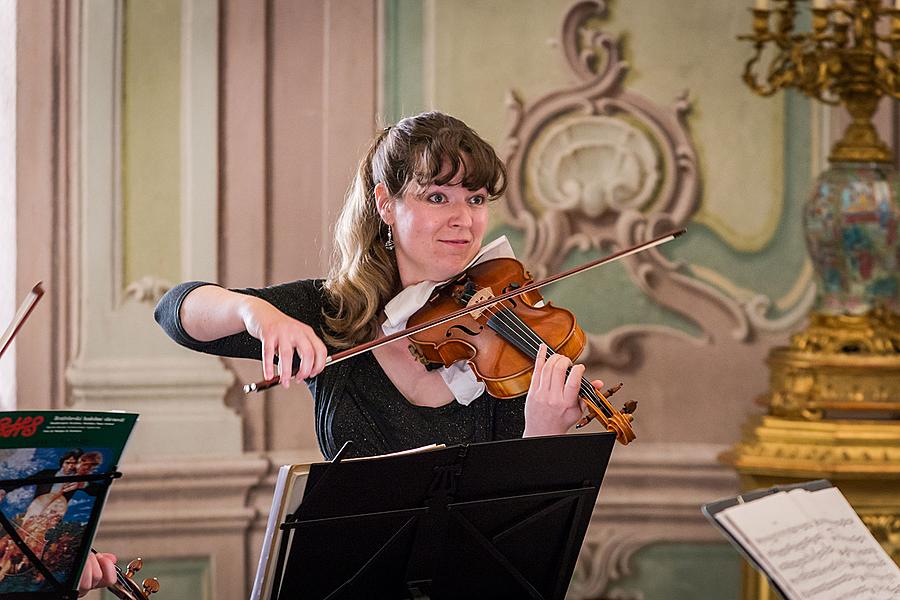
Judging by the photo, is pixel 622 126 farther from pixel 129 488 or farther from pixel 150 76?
pixel 129 488

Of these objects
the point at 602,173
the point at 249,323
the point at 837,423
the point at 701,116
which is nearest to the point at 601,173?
the point at 602,173

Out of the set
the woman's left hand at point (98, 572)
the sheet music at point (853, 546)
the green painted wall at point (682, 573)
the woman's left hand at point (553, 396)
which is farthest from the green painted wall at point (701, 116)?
the woman's left hand at point (98, 572)

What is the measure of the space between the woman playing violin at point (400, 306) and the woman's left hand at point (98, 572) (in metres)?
0.47

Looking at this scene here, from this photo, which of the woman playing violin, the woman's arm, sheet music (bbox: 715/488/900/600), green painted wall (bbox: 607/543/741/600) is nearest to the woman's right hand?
the woman's arm

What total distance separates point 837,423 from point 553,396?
1.10 meters

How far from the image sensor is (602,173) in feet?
10.7

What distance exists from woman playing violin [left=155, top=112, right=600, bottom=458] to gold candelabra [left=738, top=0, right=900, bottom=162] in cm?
106

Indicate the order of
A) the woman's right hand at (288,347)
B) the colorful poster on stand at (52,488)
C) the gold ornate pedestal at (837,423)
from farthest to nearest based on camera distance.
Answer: the gold ornate pedestal at (837,423), the woman's right hand at (288,347), the colorful poster on stand at (52,488)

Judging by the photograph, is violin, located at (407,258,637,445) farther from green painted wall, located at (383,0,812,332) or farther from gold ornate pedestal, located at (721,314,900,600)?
green painted wall, located at (383,0,812,332)

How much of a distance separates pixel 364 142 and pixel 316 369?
154 centimetres

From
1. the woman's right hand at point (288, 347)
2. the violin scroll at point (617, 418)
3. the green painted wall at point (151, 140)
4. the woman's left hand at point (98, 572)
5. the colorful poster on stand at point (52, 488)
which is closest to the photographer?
the colorful poster on stand at point (52, 488)

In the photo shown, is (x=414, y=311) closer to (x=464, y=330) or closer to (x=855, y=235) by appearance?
(x=464, y=330)

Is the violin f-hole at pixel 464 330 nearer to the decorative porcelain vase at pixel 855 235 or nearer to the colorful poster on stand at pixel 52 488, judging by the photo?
the colorful poster on stand at pixel 52 488

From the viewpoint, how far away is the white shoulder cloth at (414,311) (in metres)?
2.13
